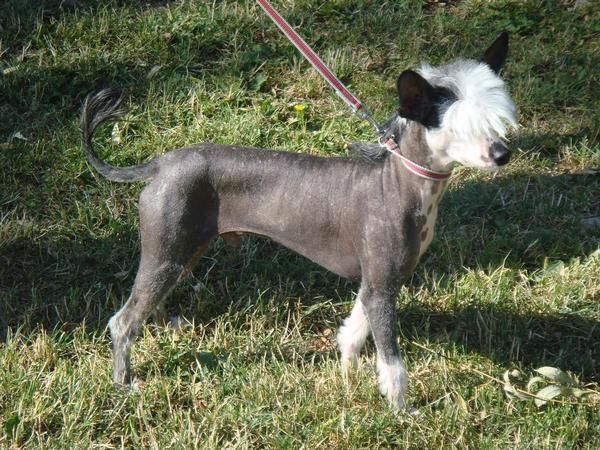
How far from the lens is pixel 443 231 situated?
495cm

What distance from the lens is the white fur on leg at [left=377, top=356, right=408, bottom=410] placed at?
12.0 ft

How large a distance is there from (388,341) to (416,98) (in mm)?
962

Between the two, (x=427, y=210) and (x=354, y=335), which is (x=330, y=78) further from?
(x=354, y=335)

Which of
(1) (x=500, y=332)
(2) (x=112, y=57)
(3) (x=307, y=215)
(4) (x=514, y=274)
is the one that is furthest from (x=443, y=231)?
(2) (x=112, y=57)

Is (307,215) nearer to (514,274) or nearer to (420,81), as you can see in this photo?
(420,81)

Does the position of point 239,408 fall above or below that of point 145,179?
below

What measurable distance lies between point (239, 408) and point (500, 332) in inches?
50.2

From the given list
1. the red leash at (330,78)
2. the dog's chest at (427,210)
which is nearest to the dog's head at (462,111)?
the dog's chest at (427,210)

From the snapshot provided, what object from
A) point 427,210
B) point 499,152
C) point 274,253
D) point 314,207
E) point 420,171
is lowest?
point 274,253

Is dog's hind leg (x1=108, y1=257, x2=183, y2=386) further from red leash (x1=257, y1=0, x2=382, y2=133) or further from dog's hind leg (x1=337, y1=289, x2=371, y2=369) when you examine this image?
red leash (x1=257, y1=0, x2=382, y2=133)

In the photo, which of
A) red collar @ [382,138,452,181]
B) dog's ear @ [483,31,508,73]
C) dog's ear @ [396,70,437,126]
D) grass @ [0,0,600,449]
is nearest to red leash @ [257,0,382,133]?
red collar @ [382,138,452,181]

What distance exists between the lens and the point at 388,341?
3656 mm

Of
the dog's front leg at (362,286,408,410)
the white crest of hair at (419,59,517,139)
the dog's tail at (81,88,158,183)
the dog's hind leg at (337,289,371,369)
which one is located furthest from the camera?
the dog's hind leg at (337,289,371,369)

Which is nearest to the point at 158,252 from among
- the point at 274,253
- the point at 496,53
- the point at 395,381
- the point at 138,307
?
the point at 138,307
